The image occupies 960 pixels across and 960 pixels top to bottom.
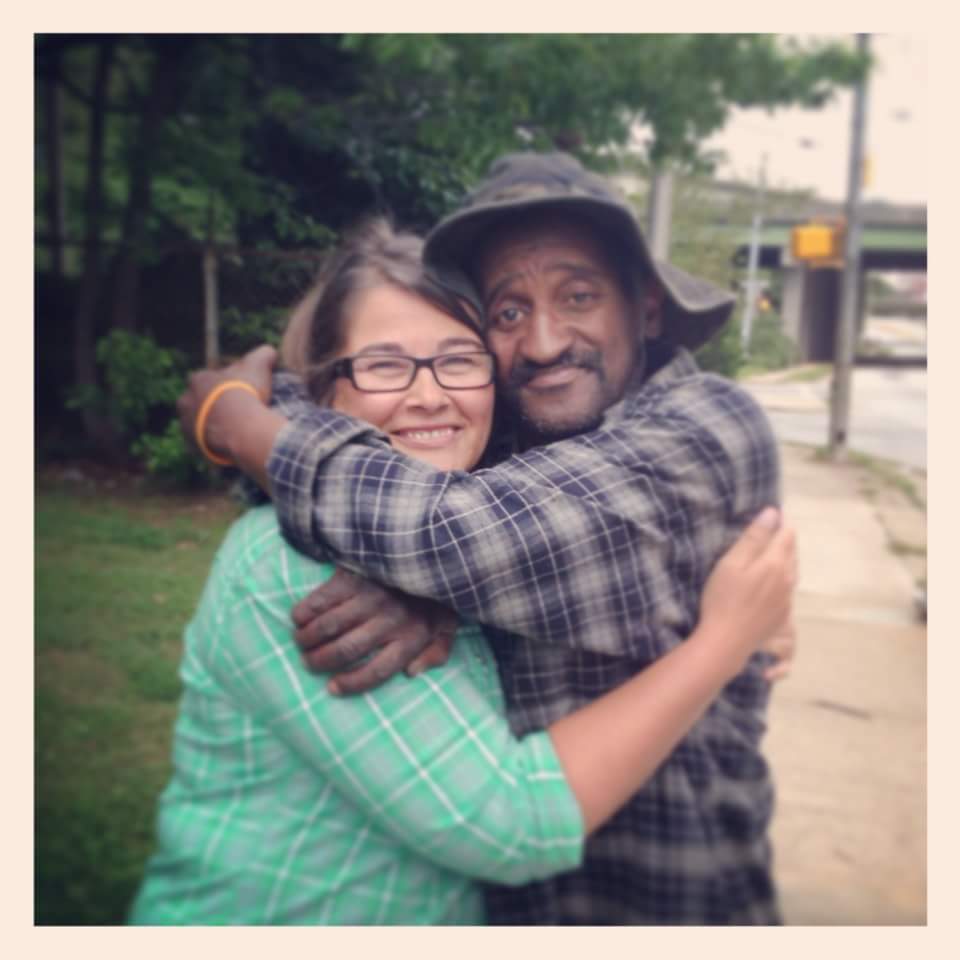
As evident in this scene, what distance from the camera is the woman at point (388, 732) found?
108cm

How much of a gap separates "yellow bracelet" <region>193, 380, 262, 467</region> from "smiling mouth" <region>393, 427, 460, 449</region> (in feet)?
0.74

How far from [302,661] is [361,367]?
387 millimetres

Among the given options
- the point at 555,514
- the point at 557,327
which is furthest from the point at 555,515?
the point at 557,327

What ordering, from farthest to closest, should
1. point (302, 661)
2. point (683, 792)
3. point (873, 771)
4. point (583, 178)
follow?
point (873, 771) < point (583, 178) < point (683, 792) < point (302, 661)

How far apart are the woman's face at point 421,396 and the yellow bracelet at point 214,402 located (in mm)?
165

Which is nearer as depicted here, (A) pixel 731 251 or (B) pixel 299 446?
(B) pixel 299 446

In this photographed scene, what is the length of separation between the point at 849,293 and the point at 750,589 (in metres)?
0.66

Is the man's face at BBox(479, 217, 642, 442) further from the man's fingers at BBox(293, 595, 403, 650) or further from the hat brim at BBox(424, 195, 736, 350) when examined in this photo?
the man's fingers at BBox(293, 595, 403, 650)

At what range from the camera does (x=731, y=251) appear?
1.50 meters

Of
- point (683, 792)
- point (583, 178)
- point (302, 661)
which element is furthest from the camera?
point (583, 178)

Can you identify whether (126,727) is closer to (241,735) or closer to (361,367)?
(241,735)

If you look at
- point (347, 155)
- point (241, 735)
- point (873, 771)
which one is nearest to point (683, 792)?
point (873, 771)

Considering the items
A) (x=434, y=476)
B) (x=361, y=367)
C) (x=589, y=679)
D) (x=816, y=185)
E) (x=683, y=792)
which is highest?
(x=816, y=185)
